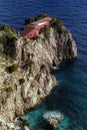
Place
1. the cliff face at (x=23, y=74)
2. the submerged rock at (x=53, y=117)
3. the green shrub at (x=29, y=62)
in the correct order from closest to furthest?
the submerged rock at (x=53, y=117)
the cliff face at (x=23, y=74)
the green shrub at (x=29, y=62)

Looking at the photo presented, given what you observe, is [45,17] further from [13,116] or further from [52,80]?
[13,116]

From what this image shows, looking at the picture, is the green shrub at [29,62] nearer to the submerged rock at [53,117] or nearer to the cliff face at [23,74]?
the cliff face at [23,74]

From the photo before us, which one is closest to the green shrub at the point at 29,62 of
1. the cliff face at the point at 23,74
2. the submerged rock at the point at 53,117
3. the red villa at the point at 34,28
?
the cliff face at the point at 23,74

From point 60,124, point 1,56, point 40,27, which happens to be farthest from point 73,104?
point 40,27

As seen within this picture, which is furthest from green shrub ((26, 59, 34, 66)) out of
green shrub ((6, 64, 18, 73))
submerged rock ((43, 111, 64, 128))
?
submerged rock ((43, 111, 64, 128))

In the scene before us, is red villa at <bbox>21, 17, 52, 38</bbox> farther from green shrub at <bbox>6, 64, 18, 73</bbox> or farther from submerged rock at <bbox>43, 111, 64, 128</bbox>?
submerged rock at <bbox>43, 111, 64, 128</bbox>

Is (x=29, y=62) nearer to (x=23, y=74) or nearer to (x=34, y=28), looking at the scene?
(x=23, y=74)
